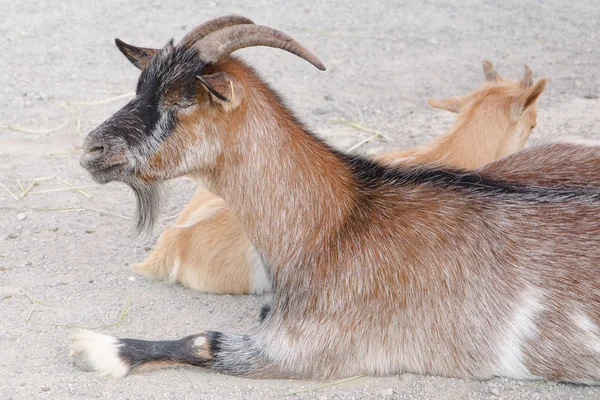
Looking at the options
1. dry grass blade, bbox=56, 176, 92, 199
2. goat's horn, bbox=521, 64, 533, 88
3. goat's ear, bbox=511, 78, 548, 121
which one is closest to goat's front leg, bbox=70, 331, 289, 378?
dry grass blade, bbox=56, 176, 92, 199

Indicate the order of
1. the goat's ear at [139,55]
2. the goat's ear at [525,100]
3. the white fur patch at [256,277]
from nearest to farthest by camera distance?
the goat's ear at [139,55] < the white fur patch at [256,277] < the goat's ear at [525,100]

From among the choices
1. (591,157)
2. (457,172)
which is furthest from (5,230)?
(591,157)

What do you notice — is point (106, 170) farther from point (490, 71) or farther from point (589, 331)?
point (490, 71)

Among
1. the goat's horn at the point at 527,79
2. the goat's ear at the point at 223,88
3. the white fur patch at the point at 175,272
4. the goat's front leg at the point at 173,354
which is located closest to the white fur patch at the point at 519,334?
the goat's front leg at the point at 173,354

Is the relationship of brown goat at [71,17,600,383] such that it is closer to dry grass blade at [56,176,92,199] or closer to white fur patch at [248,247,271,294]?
white fur patch at [248,247,271,294]

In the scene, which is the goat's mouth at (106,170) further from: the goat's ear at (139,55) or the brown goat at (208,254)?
the brown goat at (208,254)

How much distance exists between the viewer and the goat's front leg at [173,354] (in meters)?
3.70

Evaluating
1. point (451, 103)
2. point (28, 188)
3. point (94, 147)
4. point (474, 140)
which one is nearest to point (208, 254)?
point (94, 147)

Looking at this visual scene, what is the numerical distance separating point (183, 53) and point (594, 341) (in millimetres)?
2019

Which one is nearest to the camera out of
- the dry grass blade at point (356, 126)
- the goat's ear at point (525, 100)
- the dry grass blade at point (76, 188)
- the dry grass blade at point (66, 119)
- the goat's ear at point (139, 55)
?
the goat's ear at point (139, 55)

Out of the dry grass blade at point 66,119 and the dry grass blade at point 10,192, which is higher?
the dry grass blade at point 66,119

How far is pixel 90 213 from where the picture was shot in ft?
17.3

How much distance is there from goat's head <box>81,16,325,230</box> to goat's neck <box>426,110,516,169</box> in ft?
5.83

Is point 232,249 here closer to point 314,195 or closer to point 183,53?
point 314,195
